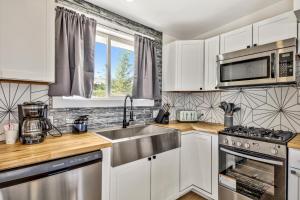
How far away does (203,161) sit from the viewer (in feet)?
6.78

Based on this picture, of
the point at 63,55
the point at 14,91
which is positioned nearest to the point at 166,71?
the point at 63,55

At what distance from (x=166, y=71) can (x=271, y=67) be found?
1421 mm

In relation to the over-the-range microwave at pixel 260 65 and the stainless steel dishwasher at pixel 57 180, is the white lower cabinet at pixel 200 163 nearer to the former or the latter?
the over-the-range microwave at pixel 260 65

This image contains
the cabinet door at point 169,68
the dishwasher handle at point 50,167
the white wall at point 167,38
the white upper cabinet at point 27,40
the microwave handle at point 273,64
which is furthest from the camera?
the white wall at point 167,38

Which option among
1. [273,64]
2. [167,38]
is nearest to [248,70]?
[273,64]

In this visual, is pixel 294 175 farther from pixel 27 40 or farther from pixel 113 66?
pixel 27 40

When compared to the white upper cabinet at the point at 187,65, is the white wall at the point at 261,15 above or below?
above

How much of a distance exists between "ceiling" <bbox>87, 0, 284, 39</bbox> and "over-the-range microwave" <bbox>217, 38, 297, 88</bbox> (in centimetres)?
58

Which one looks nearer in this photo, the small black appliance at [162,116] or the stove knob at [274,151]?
the stove knob at [274,151]

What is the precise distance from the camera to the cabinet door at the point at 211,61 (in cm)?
228

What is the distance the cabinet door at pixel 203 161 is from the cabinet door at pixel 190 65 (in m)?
0.81

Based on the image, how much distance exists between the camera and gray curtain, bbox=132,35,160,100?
7.57ft

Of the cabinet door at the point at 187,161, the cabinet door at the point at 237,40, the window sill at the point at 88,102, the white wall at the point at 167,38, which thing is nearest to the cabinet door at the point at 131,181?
the cabinet door at the point at 187,161

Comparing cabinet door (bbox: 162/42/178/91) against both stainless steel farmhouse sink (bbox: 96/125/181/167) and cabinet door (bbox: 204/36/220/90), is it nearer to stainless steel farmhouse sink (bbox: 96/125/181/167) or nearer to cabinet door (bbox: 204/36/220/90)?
cabinet door (bbox: 204/36/220/90)
